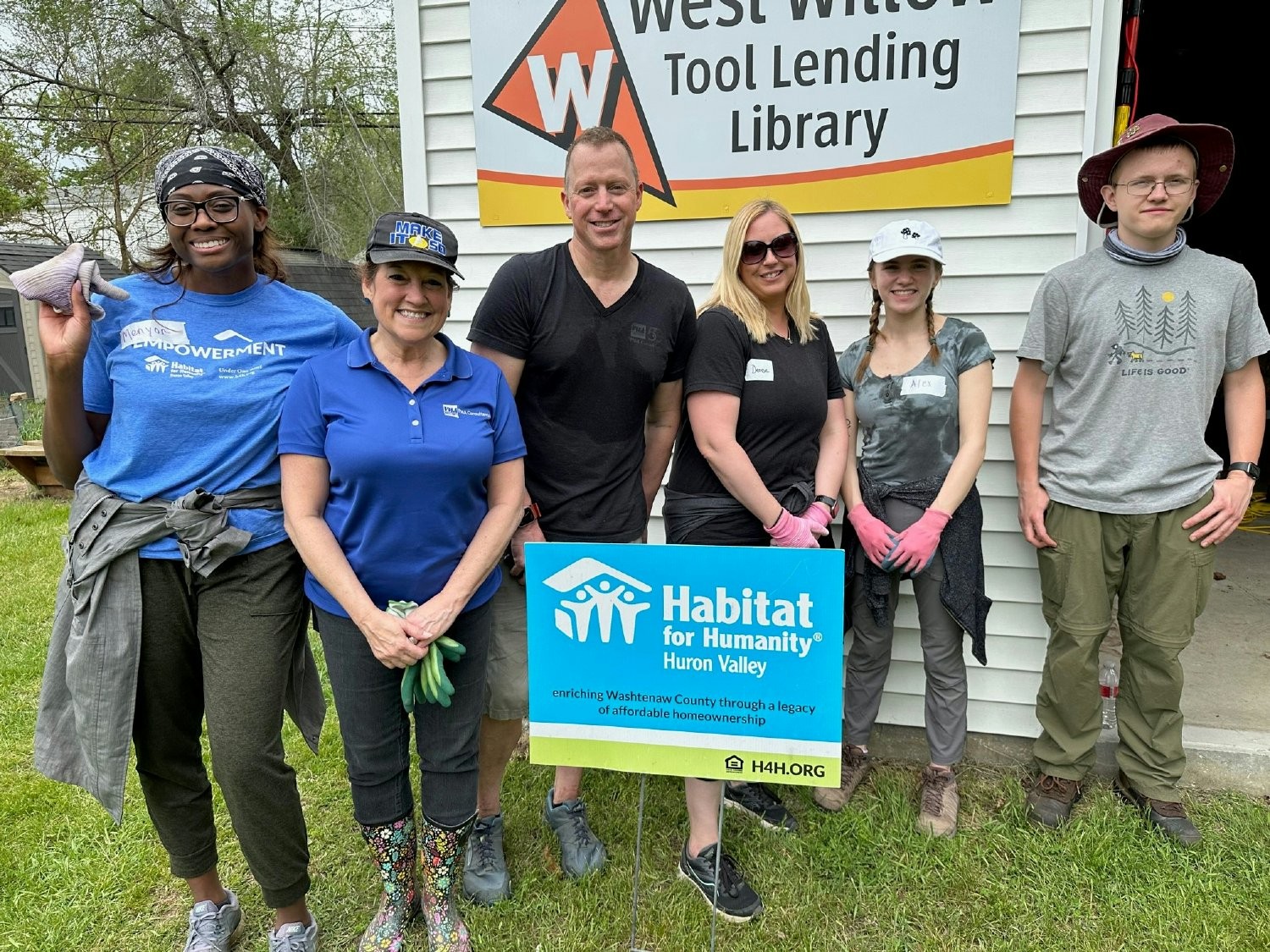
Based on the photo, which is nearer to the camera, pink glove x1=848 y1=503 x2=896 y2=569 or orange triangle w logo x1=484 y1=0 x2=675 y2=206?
pink glove x1=848 y1=503 x2=896 y2=569

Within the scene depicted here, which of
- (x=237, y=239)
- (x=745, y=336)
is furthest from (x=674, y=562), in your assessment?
(x=237, y=239)

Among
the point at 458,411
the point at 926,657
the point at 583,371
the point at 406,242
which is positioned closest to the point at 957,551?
the point at 926,657

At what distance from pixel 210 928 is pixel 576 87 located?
2935 mm

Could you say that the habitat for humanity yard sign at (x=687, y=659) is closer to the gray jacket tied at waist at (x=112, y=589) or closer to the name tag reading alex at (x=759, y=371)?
the name tag reading alex at (x=759, y=371)

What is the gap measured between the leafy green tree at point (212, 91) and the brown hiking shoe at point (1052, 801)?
15193 millimetres

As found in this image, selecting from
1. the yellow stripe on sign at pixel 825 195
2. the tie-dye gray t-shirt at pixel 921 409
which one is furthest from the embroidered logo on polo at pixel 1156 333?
the yellow stripe on sign at pixel 825 195

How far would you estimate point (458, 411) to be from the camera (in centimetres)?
191

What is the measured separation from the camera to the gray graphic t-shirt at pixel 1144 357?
94.8 inches

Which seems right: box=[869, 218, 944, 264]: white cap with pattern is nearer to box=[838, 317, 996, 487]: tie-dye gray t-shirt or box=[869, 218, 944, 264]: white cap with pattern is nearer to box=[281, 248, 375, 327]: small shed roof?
box=[838, 317, 996, 487]: tie-dye gray t-shirt

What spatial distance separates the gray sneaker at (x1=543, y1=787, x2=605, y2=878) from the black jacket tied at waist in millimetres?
1197

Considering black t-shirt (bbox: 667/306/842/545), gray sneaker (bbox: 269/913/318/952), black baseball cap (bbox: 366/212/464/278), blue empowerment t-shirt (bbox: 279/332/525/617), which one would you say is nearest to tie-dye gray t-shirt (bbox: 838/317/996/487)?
black t-shirt (bbox: 667/306/842/545)

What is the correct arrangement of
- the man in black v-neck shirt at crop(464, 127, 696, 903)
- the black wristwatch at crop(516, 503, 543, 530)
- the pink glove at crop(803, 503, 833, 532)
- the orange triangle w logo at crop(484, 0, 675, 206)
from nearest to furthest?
the man in black v-neck shirt at crop(464, 127, 696, 903), the black wristwatch at crop(516, 503, 543, 530), the pink glove at crop(803, 503, 833, 532), the orange triangle w logo at crop(484, 0, 675, 206)

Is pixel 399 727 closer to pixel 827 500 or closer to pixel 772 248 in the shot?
pixel 827 500

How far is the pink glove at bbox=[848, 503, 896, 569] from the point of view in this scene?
2559 mm
